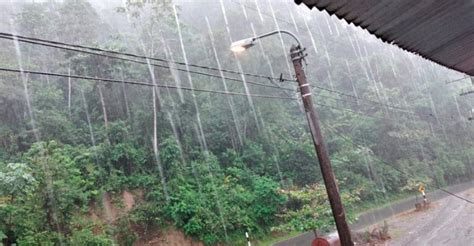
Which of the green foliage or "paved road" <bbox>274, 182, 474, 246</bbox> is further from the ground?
the green foliage

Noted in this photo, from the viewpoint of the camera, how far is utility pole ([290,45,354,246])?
6.62 m

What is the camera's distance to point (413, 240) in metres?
13.9

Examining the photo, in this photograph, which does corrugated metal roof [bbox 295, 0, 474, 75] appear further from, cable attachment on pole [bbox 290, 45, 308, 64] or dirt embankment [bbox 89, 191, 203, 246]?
dirt embankment [bbox 89, 191, 203, 246]

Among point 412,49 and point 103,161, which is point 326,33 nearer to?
point 103,161

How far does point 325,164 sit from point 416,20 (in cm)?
409

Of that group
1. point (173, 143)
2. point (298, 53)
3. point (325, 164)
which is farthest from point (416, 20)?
point (173, 143)

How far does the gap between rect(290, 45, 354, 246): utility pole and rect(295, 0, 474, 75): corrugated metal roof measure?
313cm

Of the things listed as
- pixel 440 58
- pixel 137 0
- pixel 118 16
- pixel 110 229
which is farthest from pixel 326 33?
pixel 440 58

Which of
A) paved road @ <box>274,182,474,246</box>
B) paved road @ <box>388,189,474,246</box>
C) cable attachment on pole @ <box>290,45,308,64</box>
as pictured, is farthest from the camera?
paved road @ <box>274,182,474,246</box>

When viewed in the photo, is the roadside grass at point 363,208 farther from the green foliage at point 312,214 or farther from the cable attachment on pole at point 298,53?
the cable attachment on pole at point 298,53

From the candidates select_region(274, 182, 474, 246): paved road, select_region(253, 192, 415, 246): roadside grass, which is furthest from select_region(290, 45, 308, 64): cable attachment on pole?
select_region(253, 192, 415, 246): roadside grass

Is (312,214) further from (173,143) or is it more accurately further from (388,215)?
(388,215)

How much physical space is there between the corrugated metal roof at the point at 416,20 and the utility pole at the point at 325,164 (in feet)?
10.3

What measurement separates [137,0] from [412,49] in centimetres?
2101
